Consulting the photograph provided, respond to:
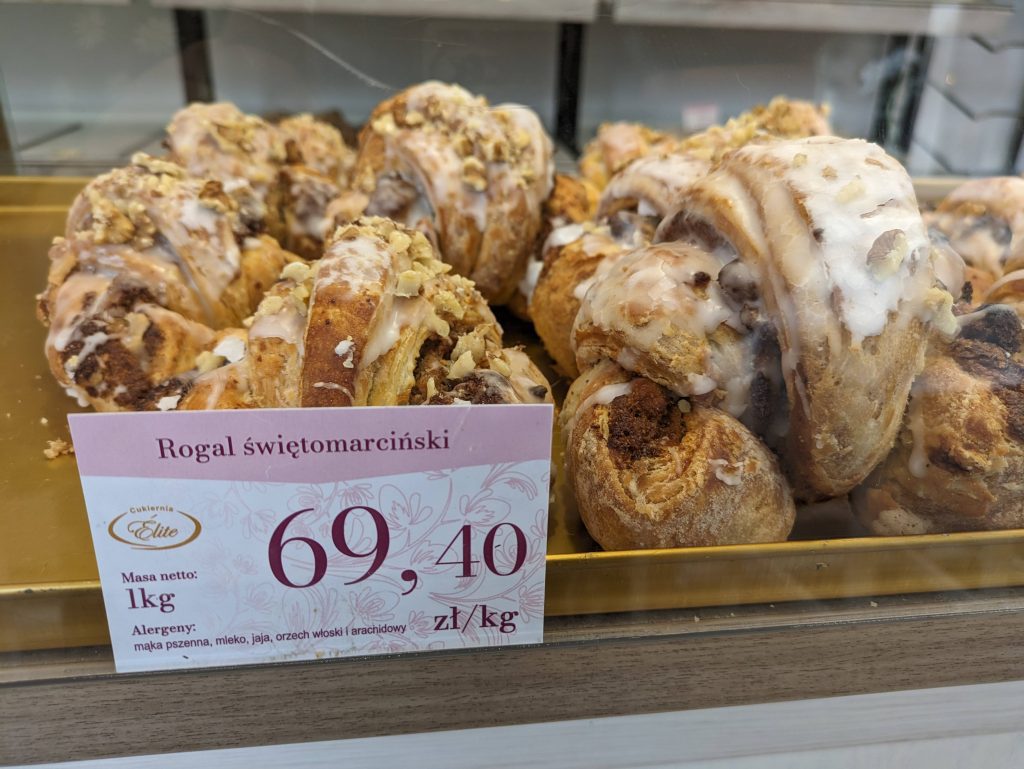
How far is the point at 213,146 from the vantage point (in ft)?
4.02

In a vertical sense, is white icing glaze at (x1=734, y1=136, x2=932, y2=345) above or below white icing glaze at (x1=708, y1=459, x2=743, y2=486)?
above

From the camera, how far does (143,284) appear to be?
97 centimetres

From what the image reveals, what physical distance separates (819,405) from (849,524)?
0.17 meters

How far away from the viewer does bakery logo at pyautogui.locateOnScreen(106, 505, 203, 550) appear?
2.06 ft

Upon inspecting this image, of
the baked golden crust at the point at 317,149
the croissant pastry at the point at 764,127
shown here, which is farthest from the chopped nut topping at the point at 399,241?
the baked golden crust at the point at 317,149

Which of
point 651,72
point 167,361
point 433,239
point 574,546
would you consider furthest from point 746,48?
point 167,361

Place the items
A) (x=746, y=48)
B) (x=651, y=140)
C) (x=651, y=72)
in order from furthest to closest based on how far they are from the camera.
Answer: (x=651, y=140)
(x=651, y=72)
(x=746, y=48)

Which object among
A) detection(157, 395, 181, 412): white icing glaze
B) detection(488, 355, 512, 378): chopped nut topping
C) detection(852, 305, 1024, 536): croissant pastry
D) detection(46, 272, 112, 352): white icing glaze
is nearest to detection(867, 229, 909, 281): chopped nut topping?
detection(852, 305, 1024, 536): croissant pastry

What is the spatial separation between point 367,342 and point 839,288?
41 cm

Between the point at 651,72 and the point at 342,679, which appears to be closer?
the point at 342,679

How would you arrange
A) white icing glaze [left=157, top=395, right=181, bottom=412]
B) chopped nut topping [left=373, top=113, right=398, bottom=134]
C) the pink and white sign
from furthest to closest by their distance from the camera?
chopped nut topping [left=373, top=113, right=398, bottom=134] → white icing glaze [left=157, top=395, right=181, bottom=412] → the pink and white sign

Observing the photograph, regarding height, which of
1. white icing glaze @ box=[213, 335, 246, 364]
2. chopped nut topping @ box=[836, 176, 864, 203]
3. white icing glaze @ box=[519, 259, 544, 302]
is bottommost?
white icing glaze @ box=[519, 259, 544, 302]

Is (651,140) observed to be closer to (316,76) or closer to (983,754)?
(316,76)

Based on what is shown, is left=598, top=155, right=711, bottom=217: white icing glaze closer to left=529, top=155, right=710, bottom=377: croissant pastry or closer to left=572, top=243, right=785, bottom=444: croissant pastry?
left=529, top=155, right=710, bottom=377: croissant pastry
